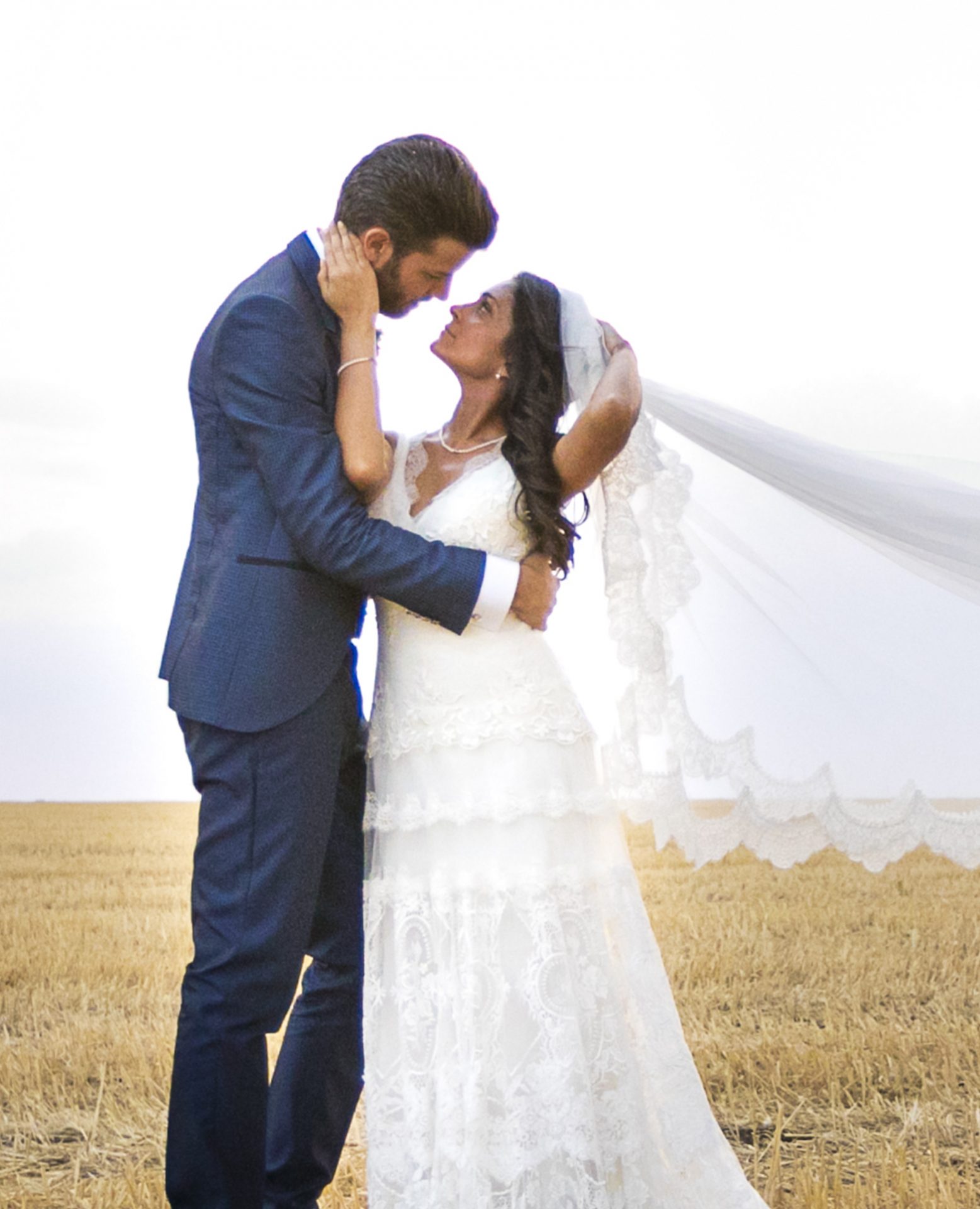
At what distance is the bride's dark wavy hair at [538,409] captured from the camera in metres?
2.43

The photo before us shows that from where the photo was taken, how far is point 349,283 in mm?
2279

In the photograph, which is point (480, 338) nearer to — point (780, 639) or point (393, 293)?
point (393, 293)

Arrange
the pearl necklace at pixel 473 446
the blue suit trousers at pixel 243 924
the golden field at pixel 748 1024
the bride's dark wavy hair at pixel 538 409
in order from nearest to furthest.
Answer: the blue suit trousers at pixel 243 924 < the bride's dark wavy hair at pixel 538 409 < the pearl necklace at pixel 473 446 < the golden field at pixel 748 1024

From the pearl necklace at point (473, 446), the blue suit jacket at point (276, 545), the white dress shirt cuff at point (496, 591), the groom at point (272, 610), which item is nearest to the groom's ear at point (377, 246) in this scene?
the groom at point (272, 610)

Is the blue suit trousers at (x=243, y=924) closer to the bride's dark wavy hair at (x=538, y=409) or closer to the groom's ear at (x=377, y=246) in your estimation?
the bride's dark wavy hair at (x=538, y=409)

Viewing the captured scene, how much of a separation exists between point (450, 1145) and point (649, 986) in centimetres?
47

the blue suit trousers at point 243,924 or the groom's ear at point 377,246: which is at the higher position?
the groom's ear at point 377,246

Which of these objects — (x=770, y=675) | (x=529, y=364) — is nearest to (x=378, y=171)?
(x=529, y=364)

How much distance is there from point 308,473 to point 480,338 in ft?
1.92

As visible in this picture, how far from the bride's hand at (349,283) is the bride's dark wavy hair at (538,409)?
1.18ft

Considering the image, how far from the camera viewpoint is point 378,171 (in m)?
2.32

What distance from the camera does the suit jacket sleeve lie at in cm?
216

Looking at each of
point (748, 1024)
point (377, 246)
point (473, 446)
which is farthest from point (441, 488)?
point (748, 1024)

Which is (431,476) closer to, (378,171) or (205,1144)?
(378,171)
